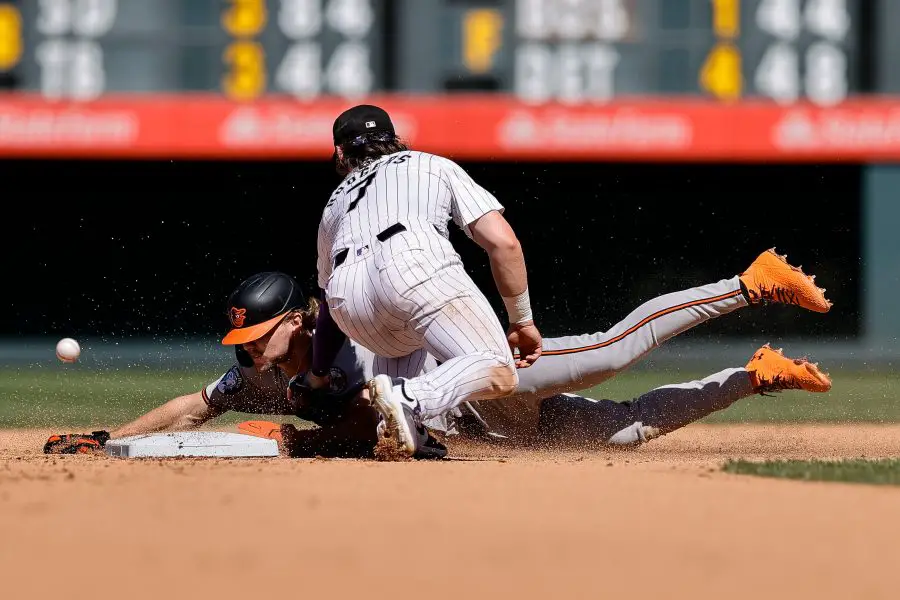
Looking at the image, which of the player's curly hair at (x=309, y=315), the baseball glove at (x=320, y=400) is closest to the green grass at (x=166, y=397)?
the player's curly hair at (x=309, y=315)

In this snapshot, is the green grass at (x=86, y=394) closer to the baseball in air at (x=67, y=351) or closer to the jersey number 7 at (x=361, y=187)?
the baseball in air at (x=67, y=351)

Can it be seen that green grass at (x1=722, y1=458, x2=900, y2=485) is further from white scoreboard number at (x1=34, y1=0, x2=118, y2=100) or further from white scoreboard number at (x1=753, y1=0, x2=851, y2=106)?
white scoreboard number at (x1=34, y1=0, x2=118, y2=100)

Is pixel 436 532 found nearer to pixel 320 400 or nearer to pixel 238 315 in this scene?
pixel 320 400

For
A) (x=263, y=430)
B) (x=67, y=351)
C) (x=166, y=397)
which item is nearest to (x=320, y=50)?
(x=166, y=397)

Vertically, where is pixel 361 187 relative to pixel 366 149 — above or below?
below

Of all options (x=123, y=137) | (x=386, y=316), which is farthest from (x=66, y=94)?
(x=386, y=316)

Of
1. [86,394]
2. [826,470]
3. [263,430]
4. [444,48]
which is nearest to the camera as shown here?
[826,470]
